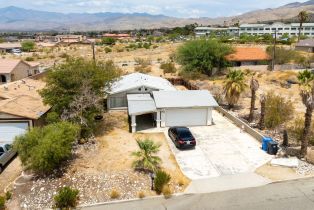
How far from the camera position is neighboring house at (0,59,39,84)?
4281cm

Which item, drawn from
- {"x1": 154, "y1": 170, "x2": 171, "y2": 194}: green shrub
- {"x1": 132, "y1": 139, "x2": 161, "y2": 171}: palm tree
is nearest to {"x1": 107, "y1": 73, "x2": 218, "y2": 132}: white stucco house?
{"x1": 132, "y1": 139, "x2": 161, "y2": 171}: palm tree

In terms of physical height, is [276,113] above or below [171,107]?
below

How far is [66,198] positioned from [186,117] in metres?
14.9

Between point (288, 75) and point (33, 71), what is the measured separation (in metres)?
40.5

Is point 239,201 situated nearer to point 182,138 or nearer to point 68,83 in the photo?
point 182,138

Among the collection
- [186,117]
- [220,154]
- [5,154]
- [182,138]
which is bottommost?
[220,154]

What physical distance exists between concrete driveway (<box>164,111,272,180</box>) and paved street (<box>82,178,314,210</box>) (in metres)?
2.30

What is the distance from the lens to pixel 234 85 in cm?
3272

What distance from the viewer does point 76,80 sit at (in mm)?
25844

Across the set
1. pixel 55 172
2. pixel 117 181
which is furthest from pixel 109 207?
pixel 55 172

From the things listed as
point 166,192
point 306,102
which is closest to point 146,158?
point 166,192

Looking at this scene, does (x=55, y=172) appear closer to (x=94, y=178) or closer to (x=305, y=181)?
(x=94, y=178)

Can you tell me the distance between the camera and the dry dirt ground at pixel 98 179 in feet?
59.3

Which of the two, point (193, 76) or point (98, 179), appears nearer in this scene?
point (98, 179)
